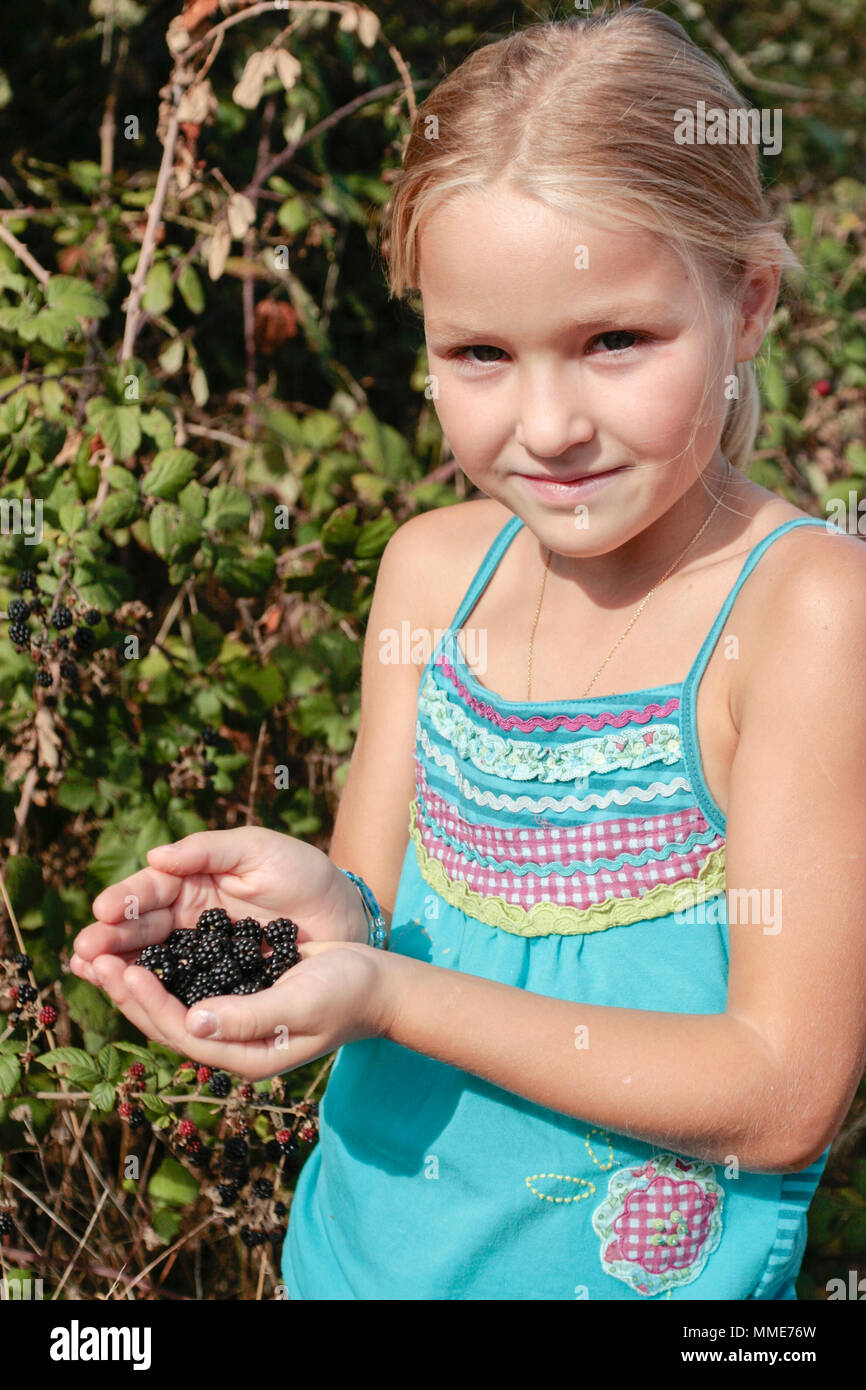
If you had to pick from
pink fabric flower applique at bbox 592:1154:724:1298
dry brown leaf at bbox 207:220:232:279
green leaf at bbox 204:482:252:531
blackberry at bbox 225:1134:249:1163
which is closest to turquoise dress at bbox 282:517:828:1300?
pink fabric flower applique at bbox 592:1154:724:1298

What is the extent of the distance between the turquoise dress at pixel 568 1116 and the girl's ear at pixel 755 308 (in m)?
0.19

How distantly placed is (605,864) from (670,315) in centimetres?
56

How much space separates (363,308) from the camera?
338cm

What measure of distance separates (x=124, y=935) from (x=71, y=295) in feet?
4.80

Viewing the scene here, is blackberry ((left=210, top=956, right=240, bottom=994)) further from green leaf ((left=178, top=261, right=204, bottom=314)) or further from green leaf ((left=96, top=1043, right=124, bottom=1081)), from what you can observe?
green leaf ((left=178, top=261, right=204, bottom=314))

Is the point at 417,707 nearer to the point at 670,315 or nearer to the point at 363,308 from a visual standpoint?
the point at 670,315

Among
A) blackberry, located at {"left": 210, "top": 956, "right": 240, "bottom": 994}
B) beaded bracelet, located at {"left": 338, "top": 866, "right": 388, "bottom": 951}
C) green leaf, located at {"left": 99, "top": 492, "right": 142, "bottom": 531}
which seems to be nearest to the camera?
blackberry, located at {"left": 210, "top": 956, "right": 240, "bottom": 994}

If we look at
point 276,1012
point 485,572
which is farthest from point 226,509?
point 276,1012

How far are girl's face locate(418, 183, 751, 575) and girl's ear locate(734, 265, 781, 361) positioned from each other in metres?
0.07

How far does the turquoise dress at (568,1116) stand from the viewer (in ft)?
4.49

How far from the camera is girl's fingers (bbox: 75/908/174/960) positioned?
1.30 m

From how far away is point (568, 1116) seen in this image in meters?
1.35

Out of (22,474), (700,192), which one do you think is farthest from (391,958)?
(22,474)

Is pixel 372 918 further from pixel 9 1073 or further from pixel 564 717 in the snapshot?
pixel 9 1073
